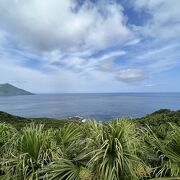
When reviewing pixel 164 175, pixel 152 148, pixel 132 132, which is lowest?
pixel 164 175

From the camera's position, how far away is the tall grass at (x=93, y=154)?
493cm

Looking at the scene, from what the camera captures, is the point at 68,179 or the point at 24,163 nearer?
the point at 68,179

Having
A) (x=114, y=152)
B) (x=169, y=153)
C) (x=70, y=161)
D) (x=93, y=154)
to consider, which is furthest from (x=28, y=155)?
(x=169, y=153)

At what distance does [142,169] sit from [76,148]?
1.32 m

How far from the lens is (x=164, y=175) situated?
18.3 feet

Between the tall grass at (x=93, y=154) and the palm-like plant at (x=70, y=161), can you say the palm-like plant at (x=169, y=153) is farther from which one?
the palm-like plant at (x=70, y=161)

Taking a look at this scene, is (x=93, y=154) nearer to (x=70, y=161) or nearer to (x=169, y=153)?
(x=70, y=161)

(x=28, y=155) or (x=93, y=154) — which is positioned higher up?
(x=93, y=154)

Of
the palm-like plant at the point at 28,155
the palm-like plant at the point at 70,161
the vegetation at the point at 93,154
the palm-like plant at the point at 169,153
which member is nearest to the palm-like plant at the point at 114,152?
the vegetation at the point at 93,154

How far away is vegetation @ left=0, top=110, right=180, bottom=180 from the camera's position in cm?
493

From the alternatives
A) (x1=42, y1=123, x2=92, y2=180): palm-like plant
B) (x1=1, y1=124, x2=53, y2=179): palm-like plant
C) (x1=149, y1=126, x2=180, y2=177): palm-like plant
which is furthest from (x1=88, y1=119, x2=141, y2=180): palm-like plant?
(x1=1, y1=124, x2=53, y2=179): palm-like plant

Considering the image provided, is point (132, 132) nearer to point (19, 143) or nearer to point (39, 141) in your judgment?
point (39, 141)

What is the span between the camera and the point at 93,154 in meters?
5.03

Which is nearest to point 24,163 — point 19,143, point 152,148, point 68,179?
point 19,143
